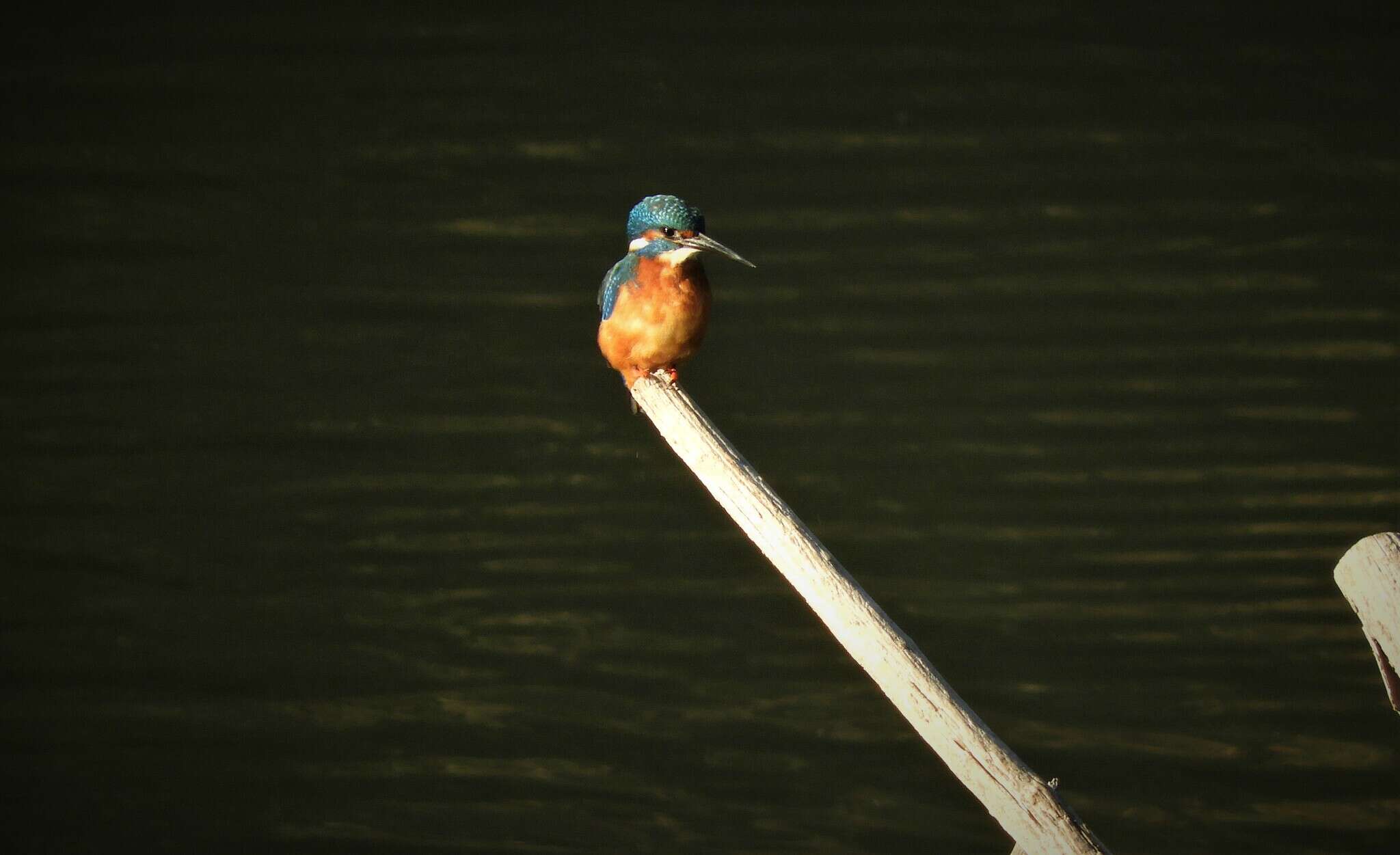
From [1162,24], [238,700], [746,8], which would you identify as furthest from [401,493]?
[1162,24]

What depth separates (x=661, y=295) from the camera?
197cm

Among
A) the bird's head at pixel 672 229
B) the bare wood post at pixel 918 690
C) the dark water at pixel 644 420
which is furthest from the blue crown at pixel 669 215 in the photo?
the dark water at pixel 644 420

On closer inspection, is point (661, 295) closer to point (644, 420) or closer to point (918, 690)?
point (918, 690)

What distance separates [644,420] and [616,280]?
155cm

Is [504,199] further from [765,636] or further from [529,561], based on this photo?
[765,636]

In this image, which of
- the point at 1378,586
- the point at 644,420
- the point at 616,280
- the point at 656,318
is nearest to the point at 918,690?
the point at 1378,586

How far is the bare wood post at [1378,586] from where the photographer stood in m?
1.29

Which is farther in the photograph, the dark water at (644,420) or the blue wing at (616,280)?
the dark water at (644,420)

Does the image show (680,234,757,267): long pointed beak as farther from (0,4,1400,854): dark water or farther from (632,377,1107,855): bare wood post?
(0,4,1400,854): dark water

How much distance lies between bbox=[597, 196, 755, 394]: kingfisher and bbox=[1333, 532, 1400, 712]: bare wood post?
0.93 meters

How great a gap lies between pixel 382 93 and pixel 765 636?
5.65 ft

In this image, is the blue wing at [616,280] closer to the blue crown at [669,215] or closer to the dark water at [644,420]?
the blue crown at [669,215]

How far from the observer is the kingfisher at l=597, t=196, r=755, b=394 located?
1.97 metres

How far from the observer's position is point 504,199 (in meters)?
3.65
